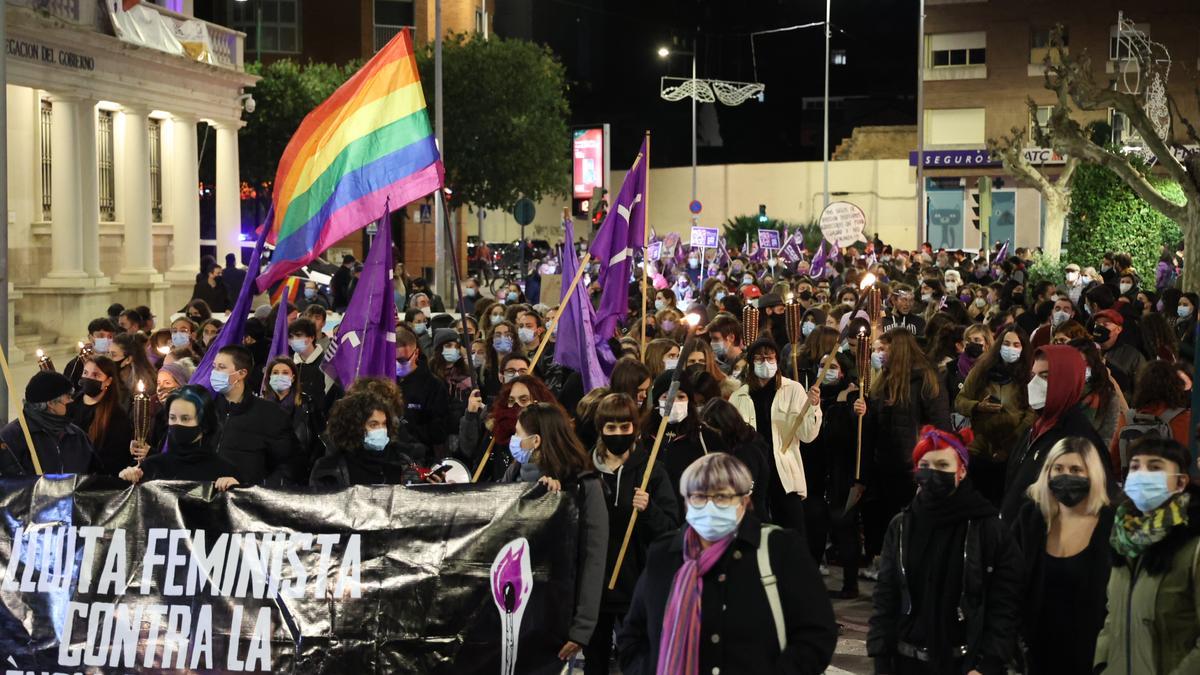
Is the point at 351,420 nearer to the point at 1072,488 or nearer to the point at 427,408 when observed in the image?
the point at 427,408

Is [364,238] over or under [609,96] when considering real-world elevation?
under

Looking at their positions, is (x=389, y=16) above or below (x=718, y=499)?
above

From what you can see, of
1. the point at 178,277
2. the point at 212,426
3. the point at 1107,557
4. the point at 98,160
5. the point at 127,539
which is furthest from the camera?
→ the point at 178,277

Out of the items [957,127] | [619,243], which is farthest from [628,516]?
[957,127]

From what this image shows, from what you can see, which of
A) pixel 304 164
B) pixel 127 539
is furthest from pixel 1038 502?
pixel 304 164

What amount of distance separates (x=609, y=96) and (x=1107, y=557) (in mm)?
76251

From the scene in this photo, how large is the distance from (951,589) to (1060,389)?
79.3 inches

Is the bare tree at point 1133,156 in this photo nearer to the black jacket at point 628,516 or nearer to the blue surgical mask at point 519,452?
the black jacket at point 628,516

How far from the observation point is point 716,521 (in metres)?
5.27

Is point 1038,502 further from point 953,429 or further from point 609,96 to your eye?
point 609,96

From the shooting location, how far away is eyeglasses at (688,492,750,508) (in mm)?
5270

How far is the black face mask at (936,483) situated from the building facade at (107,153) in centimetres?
2236

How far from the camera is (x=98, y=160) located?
3244 cm

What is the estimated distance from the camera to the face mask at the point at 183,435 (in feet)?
25.7
